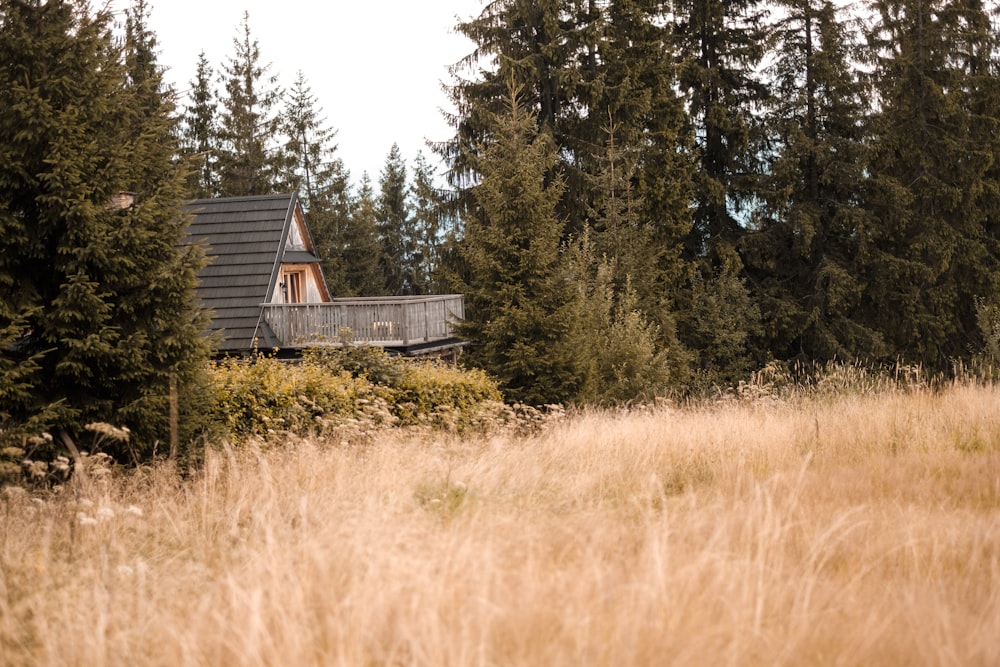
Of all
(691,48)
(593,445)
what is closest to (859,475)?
(593,445)

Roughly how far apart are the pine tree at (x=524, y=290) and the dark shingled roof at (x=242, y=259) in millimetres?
7851

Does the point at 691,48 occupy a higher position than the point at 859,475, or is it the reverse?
the point at 691,48

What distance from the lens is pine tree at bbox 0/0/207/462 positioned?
880cm

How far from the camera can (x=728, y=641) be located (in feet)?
10.5

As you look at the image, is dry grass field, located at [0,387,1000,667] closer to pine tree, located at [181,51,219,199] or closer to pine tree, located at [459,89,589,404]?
pine tree, located at [459,89,589,404]

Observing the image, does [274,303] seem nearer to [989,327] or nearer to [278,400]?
[278,400]

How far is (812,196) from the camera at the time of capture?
32375 mm

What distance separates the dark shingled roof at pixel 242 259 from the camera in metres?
23.4

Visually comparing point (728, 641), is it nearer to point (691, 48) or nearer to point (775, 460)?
point (775, 460)

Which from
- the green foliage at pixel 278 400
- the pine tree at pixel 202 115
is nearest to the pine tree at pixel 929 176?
the green foliage at pixel 278 400

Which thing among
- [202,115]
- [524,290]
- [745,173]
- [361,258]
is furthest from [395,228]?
[524,290]

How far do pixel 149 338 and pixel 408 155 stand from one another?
5515 centimetres

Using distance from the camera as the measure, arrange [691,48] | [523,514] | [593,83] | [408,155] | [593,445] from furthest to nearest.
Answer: [408,155]
[691,48]
[593,83]
[593,445]
[523,514]

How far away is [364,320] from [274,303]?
2.68 meters
